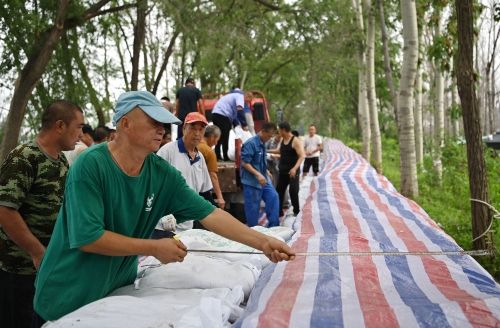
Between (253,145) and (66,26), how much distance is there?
183 inches

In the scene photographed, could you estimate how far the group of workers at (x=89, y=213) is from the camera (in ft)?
6.11

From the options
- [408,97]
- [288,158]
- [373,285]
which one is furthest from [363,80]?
[373,285]

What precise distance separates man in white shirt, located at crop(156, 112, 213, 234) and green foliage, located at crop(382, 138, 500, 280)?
2705mm

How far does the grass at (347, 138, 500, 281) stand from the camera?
5.40 m

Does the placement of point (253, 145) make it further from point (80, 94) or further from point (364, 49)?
point (364, 49)

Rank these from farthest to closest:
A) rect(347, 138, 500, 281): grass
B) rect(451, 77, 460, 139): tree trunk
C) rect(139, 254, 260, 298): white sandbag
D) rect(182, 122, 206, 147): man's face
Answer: rect(451, 77, 460, 139): tree trunk → rect(347, 138, 500, 281): grass → rect(182, 122, 206, 147): man's face → rect(139, 254, 260, 298): white sandbag

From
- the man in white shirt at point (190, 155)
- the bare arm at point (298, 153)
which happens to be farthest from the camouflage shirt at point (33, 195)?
the bare arm at point (298, 153)

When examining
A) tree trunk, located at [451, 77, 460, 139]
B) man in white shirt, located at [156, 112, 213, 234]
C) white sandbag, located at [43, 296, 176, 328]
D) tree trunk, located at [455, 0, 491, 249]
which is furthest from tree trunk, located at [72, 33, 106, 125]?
white sandbag, located at [43, 296, 176, 328]

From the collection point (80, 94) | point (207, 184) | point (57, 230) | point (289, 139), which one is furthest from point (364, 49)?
point (57, 230)

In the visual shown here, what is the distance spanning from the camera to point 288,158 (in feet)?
25.1

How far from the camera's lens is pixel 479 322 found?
205 centimetres

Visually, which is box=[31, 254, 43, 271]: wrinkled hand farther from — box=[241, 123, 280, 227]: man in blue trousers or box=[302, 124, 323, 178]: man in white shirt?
box=[302, 124, 323, 178]: man in white shirt

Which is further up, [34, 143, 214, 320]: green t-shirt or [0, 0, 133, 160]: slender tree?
[0, 0, 133, 160]: slender tree

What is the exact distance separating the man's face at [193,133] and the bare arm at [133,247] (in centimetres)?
238
